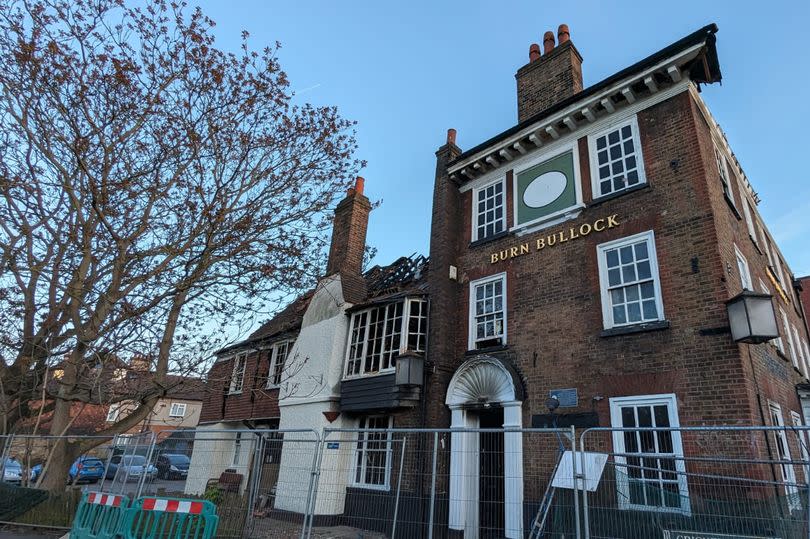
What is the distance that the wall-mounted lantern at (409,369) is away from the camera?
1184cm

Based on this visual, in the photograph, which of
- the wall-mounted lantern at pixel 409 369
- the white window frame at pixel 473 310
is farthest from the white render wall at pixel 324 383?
the white window frame at pixel 473 310

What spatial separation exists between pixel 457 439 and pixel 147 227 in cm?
866

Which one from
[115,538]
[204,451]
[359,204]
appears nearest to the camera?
[115,538]

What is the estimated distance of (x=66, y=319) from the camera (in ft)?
36.6

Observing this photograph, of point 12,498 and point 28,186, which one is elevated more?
point 28,186

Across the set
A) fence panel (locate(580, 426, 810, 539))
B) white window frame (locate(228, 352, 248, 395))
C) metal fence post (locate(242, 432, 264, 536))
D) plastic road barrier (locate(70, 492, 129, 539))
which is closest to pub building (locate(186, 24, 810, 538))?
fence panel (locate(580, 426, 810, 539))

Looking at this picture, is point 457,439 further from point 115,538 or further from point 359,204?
point 359,204

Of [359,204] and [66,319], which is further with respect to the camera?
[359,204]

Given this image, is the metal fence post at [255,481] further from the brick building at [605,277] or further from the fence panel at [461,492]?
the brick building at [605,277]

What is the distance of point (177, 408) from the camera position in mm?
45844

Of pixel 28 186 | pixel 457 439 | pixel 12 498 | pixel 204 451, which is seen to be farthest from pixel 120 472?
pixel 204 451

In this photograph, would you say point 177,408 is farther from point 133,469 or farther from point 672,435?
point 672,435

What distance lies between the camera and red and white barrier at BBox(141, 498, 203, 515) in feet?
22.8

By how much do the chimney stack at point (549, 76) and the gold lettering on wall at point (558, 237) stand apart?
174 inches
